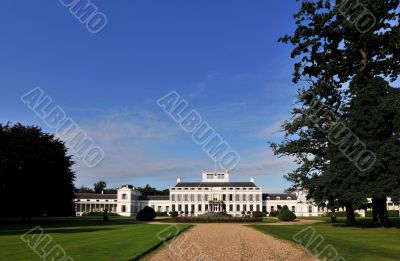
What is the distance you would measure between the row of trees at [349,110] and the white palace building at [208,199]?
74.9 meters

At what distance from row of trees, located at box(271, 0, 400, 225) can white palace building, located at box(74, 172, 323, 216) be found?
7492 centimetres

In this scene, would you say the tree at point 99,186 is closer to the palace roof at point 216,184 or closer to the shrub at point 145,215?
the palace roof at point 216,184

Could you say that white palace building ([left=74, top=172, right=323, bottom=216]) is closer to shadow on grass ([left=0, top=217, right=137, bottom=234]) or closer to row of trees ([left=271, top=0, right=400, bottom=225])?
shadow on grass ([left=0, top=217, right=137, bottom=234])

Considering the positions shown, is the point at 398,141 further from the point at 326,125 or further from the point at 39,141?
the point at 39,141

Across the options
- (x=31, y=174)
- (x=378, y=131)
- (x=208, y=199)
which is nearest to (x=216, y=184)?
(x=208, y=199)

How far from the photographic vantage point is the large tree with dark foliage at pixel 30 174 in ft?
141

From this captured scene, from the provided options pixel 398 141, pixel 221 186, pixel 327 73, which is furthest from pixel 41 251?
pixel 221 186

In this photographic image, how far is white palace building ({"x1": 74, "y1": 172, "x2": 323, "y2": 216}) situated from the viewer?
11212cm

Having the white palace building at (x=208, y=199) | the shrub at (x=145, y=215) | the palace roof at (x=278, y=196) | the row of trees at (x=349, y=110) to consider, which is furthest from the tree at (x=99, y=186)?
the row of trees at (x=349, y=110)

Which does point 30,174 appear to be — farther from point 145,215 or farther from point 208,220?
point 208,220

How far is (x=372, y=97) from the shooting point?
101ft

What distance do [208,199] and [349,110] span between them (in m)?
83.4

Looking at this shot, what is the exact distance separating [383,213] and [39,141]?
36330mm

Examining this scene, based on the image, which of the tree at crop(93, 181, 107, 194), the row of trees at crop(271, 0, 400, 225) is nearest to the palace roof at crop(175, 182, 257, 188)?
the tree at crop(93, 181, 107, 194)
